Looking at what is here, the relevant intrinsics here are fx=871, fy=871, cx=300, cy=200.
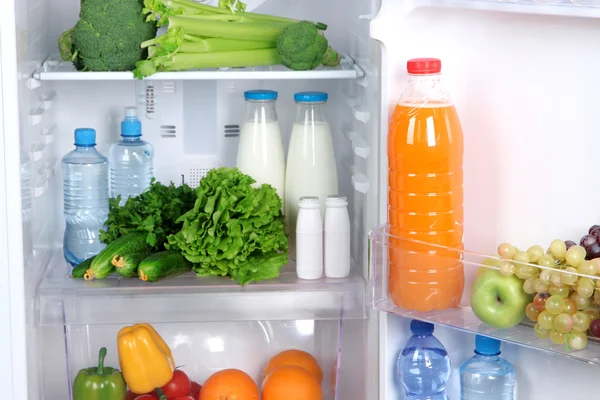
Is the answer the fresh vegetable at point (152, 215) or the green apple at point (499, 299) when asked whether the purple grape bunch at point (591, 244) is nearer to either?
the green apple at point (499, 299)

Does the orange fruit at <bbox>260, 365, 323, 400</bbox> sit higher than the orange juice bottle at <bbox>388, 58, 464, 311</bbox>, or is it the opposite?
the orange juice bottle at <bbox>388, 58, 464, 311</bbox>

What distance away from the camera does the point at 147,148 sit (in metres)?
2.03

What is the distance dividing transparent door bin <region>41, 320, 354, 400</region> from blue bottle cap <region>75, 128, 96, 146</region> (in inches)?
15.7

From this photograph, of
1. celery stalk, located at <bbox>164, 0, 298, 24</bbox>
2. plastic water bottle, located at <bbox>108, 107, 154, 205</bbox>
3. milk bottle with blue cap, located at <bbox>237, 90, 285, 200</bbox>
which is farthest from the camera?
plastic water bottle, located at <bbox>108, 107, 154, 205</bbox>

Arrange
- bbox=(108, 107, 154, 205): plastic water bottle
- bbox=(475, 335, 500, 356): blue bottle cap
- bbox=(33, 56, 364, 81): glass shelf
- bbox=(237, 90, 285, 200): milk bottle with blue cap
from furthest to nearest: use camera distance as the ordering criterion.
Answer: bbox=(108, 107, 154, 205): plastic water bottle
bbox=(237, 90, 285, 200): milk bottle with blue cap
bbox=(33, 56, 364, 81): glass shelf
bbox=(475, 335, 500, 356): blue bottle cap

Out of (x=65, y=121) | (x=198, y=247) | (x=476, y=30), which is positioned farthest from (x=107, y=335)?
(x=476, y=30)

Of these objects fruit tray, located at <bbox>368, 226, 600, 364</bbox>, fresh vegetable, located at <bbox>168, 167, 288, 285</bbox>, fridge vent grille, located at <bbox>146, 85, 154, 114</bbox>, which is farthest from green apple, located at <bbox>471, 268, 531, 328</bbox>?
fridge vent grille, located at <bbox>146, 85, 154, 114</bbox>

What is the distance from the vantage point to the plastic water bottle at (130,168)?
2.03 meters

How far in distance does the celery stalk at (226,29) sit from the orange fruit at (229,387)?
0.72 metres

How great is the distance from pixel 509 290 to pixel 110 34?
934 millimetres

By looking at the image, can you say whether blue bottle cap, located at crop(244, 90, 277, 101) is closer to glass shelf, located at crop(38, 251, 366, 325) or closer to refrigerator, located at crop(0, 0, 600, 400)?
refrigerator, located at crop(0, 0, 600, 400)

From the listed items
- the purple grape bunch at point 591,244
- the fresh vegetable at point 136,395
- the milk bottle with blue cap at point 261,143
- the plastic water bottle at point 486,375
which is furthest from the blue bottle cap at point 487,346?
the fresh vegetable at point 136,395

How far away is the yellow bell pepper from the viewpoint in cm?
181

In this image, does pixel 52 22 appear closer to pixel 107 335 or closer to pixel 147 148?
pixel 147 148
